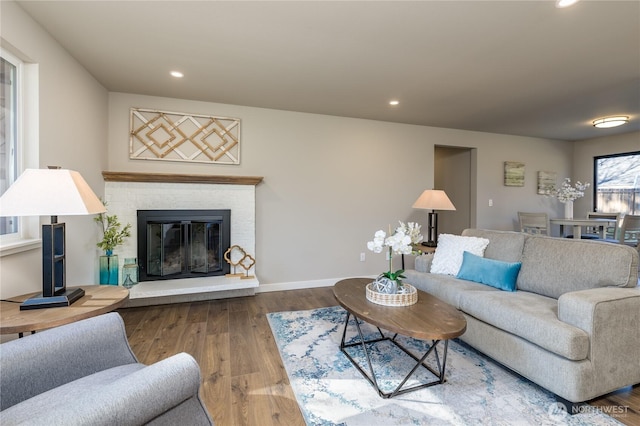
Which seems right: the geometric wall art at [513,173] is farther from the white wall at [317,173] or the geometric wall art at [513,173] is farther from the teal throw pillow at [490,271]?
the teal throw pillow at [490,271]

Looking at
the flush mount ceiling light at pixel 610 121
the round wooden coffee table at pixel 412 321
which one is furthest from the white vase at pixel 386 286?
the flush mount ceiling light at pixel 610 121

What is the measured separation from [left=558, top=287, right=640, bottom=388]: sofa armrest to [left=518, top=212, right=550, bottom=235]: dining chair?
10.5 feet

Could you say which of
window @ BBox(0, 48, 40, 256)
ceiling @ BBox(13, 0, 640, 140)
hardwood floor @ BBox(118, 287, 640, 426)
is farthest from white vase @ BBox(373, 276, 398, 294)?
window @ BBox(0, 48, 40, 256)

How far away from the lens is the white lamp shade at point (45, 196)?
4.61 feet

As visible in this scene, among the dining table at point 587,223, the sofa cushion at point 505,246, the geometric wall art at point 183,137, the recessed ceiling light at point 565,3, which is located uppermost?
the recessed ceiling light at point 565,3

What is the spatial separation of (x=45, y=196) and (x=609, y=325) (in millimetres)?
3081

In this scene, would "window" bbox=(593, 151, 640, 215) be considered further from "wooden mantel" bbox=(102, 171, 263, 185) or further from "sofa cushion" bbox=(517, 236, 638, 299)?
"wooden mantel" bbox=(102, 171, 263, 185)

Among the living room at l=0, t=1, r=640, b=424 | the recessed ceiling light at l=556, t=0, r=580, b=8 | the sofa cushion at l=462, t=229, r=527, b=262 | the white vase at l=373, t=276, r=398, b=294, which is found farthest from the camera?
the sofa cushion at l=462, t=229, r=527, b=262

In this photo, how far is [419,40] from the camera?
2172 mm

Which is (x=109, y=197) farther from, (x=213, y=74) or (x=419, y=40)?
(x=419, y=40)

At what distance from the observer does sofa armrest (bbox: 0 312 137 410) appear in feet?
3.36

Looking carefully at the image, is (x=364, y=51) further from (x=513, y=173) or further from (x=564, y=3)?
(x=513, y=173)

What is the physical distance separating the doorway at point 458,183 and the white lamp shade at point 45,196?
4.68 meters

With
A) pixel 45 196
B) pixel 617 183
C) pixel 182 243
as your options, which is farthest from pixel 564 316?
pixel 617 183
